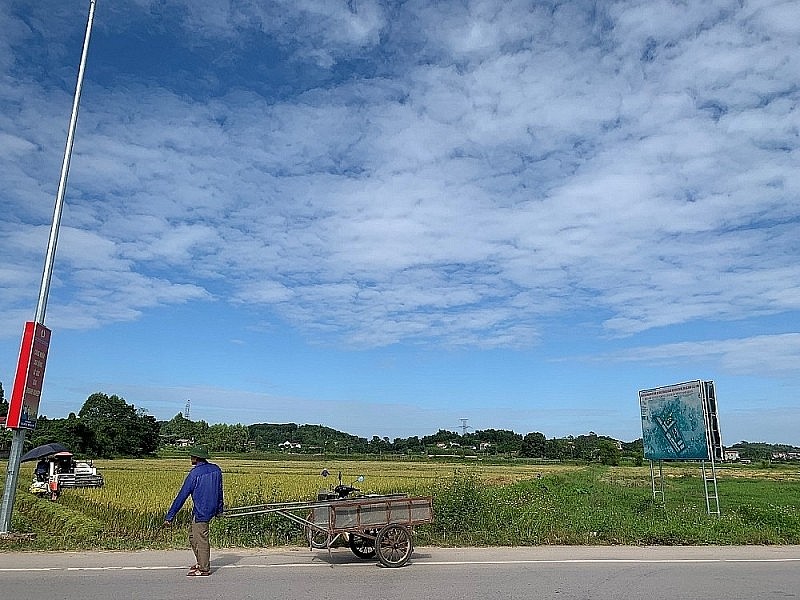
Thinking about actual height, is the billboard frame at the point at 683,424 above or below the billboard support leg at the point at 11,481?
above

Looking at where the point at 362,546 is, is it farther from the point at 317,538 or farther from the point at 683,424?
the point at 683,424

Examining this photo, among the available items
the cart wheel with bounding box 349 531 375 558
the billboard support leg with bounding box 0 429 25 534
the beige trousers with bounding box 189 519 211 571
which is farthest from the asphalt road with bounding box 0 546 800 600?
the billboard support leg with bounding box 0 429 25 534

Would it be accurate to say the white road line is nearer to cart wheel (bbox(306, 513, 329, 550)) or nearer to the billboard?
cart wheel (bbox(306, 513, 329, 550))

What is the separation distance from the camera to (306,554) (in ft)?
37.8

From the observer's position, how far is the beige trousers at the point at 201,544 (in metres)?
9.46

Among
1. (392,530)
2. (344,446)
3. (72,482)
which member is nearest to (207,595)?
(392,530)

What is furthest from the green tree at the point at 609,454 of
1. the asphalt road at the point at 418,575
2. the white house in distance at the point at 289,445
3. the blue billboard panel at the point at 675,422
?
the asphalt road at the point at 418,575

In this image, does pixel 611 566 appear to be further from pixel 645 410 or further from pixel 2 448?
pixel 2 448

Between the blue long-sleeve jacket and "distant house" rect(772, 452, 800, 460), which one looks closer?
the blue long-sleeve jacket

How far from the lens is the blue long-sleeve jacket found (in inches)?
384

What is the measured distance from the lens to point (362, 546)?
11.1m

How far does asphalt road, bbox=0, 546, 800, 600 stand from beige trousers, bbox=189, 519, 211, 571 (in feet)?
0.83

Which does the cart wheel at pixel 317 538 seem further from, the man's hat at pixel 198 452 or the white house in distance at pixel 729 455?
the white house in distance at pixel 729 455

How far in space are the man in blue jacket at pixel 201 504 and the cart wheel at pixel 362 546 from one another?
220cm
